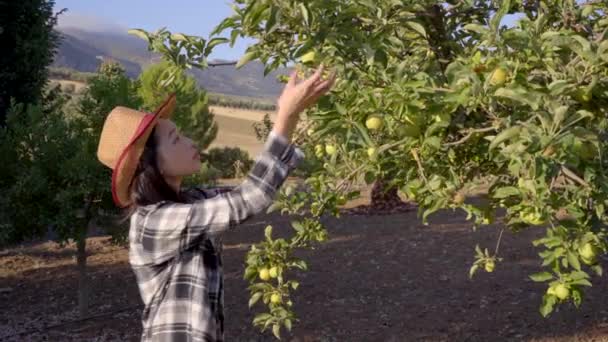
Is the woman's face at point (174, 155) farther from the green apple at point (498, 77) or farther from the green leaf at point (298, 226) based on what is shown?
the green apple at point (498, 77)

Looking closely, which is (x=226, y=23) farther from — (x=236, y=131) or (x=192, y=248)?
(x=236, y=131)

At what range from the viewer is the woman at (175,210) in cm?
200

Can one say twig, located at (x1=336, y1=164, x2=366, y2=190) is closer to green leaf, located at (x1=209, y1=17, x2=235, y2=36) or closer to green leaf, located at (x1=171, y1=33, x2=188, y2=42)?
green leaf, located at (x1=209, y1=17, x2=235, y2=36)

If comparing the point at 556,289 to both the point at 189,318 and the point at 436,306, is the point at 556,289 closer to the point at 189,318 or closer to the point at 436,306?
the point at 189,318

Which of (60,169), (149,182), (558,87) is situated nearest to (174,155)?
(149,182)

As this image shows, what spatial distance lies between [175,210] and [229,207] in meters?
0.21

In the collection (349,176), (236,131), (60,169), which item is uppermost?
(349,176)

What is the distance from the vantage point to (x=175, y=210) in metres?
2.08

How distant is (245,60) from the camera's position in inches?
89.8

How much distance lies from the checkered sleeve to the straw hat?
0.20 meters

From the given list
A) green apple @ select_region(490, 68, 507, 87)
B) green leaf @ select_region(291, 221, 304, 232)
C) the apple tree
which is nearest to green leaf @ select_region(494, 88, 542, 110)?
the apple tree

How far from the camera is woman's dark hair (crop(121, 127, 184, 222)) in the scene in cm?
221

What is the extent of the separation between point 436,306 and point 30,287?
4955mm

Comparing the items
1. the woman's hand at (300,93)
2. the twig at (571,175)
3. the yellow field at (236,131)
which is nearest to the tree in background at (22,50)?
the woman's hand at (300,93)
